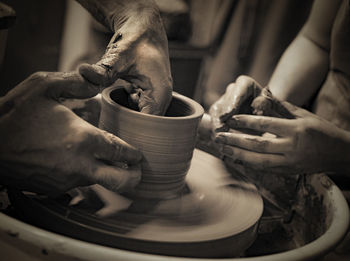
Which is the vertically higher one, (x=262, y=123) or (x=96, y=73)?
(x=96, y=73)

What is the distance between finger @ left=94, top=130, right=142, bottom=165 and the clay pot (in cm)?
6

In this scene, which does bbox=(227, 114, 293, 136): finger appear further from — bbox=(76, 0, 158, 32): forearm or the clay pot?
bbox=(76, 0, 158, 32): forearm

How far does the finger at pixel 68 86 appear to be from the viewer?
3.02 ft

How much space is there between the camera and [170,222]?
1.04 metres

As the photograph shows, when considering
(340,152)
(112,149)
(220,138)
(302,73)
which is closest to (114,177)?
(112,149)

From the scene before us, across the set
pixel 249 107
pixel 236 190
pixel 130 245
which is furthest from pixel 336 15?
pixel 130 245

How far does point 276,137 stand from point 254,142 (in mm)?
129

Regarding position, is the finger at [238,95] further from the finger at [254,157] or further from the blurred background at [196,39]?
the blurred background at [196,39]

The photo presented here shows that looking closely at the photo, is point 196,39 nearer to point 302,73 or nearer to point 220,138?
point 302,73

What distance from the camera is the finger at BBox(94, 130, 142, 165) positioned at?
0.93 m

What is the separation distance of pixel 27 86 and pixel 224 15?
1762 millimetres

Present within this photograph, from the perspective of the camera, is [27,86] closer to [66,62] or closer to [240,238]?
[240,238]

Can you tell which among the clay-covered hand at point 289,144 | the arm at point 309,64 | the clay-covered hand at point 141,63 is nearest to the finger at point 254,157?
the clay-covered hand at point 289,144

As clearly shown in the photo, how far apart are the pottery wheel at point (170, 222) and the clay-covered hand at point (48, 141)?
0.08 metres
